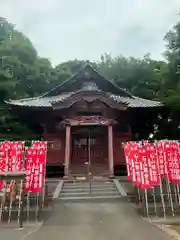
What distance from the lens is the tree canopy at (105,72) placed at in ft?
51.9

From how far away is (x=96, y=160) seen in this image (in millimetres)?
15766

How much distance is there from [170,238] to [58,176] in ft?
33.8

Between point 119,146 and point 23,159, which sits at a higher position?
point 119,146

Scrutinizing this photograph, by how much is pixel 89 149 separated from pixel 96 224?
895cm

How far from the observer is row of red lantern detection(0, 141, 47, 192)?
8.04 metres

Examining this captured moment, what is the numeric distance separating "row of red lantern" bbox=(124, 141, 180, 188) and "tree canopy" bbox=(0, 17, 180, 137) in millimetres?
6393

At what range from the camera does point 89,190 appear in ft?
35.3

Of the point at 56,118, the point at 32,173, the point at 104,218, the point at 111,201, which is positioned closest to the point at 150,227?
the point at 104,218

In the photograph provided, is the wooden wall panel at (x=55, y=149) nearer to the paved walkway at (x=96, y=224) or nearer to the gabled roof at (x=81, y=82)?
the gabled roof at (x=81, y=82)

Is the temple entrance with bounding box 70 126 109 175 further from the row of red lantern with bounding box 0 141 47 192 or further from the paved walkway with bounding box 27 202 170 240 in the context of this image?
the row of red lantern with bounding box 0 141 47 192

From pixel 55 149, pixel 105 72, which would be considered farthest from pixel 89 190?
pixel 105 72

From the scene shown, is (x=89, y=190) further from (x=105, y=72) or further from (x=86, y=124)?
(x=105, y=72)

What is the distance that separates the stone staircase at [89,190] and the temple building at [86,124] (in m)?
2.22

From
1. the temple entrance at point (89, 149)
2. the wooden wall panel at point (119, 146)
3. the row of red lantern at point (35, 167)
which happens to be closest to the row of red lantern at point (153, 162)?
the row of red lantern at point (35, 167)
